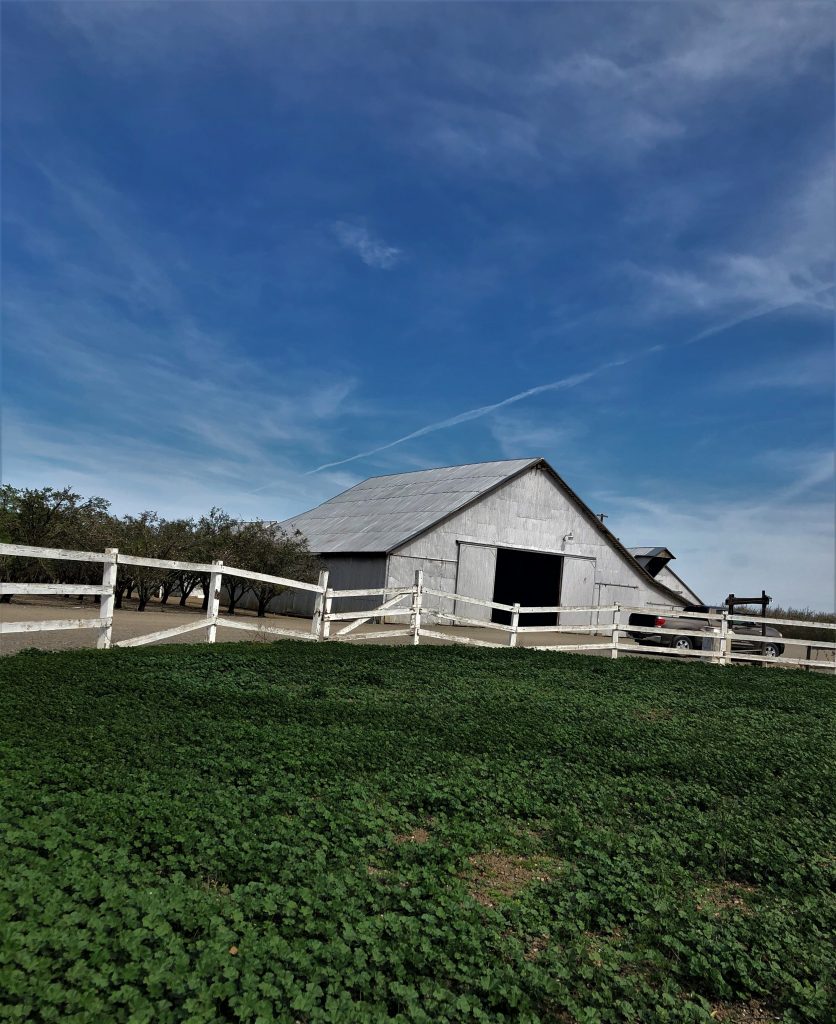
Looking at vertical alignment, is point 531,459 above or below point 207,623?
above

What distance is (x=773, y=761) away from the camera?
7.68 metres

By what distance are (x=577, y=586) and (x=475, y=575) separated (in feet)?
15.7

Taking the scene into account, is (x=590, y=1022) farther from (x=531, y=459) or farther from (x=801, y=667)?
(x=531, y=459)

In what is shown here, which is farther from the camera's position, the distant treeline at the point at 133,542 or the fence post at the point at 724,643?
the distant treeline at the point at 133,542

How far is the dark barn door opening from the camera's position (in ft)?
111

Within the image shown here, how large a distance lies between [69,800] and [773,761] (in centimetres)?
633

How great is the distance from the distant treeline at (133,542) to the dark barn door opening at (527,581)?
34.8 feet

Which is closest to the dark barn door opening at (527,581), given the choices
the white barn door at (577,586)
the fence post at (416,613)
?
the white barn door at (577,586)

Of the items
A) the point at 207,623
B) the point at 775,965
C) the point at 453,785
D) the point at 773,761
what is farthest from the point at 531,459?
the point at 775,965

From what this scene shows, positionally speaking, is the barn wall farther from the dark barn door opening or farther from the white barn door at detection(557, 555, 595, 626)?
the dark barn door opening

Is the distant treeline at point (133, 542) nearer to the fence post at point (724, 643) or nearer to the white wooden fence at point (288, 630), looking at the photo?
the white wooden fence at point (288, 630)

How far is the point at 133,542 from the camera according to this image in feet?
80.0

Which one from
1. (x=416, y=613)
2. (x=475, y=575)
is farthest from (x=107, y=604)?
(x=475, y=575)

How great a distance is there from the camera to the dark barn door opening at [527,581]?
111 feet
